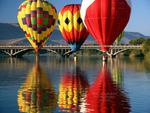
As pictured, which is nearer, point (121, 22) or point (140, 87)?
point (140, 87)

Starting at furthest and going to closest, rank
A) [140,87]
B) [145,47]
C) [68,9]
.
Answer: [145,47] < [68,9] < [140,87]

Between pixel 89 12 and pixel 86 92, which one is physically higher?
pixel 89 12

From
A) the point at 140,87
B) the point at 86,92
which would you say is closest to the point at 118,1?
the point at 140,87

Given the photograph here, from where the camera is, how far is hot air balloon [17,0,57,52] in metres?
73.4

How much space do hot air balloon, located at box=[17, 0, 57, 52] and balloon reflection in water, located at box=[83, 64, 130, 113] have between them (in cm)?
3932

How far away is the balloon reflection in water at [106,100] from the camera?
961 inches

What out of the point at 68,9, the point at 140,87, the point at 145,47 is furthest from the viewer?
the point at 145,47

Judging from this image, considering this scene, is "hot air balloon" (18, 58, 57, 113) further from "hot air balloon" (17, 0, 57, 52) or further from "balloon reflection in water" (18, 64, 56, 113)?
"hot air balloon" (17, 0, 57, 52)

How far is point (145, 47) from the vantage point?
111 m

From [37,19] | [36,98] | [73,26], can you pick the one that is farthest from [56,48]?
[36,98]

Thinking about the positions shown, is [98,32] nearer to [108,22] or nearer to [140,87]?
[108,22]

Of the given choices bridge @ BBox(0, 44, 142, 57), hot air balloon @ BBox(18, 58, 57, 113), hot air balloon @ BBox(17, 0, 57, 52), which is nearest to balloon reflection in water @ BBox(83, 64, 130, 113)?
hot air balloon @ BBox(18, 58, 57, 113)

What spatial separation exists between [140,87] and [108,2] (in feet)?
65.9

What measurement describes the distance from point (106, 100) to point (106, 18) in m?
27.2
